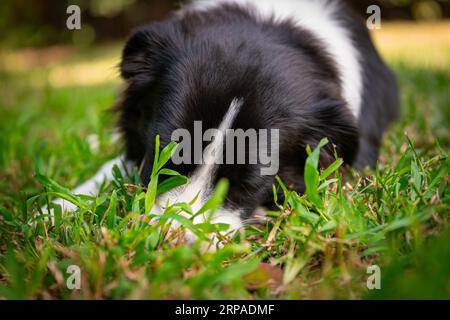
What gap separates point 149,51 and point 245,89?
91 centimetres

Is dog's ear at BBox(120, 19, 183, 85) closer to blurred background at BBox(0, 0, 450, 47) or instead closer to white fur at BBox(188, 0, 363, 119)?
white fur at BBox(188, 0, 363, 119)

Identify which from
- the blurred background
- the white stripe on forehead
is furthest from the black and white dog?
the blurred background

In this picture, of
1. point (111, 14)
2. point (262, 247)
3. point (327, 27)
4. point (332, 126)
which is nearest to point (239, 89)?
point (332, 126)

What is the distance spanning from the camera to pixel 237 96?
2.47 m

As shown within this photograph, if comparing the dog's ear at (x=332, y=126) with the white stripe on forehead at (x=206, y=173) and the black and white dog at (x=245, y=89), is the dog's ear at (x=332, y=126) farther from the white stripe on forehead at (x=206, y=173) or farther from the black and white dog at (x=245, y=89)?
the white stripe on forehead at (x=206, y=173)

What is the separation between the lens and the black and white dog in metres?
2.48

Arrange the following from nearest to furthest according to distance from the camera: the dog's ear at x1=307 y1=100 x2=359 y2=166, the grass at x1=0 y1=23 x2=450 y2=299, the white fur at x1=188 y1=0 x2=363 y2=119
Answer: the grass at x1=0 y1=23 x2=450 y2=299
the dog's ear at x1=307 y1=100 x2=359 y2=166
the white fur at x1=188 y1=0 x2=363 y2=119

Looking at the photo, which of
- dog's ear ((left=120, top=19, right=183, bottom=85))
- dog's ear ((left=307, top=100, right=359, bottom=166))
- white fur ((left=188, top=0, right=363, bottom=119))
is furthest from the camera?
white fur ((left=188, top=0, right=363, bottom=119))

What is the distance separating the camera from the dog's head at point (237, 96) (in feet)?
8.09

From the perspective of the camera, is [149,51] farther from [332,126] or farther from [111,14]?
[111,14]

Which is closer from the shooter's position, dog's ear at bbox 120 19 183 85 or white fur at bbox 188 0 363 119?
dog's ear at bbox 120 19 183 85

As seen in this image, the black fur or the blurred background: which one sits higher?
the blurred background

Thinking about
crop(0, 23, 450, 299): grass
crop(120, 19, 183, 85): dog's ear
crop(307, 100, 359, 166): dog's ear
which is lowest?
crop(0, 23, 450, 299): grass
